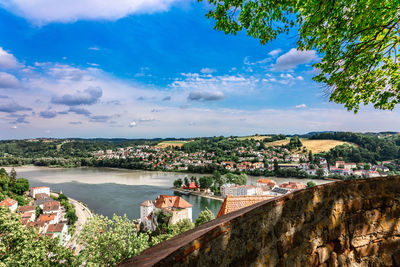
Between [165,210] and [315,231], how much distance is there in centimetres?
2657

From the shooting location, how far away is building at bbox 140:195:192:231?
25337mm

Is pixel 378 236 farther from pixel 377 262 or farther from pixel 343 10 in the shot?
pixel 343 10

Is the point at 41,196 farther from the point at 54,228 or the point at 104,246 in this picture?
the point at 104,246

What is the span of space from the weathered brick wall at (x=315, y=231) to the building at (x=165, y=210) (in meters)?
25.2

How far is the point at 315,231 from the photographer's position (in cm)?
145

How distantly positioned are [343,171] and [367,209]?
60959 millimetres

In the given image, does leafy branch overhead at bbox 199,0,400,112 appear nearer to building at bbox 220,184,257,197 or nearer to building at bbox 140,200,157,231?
building at bbox 140,200,157,231

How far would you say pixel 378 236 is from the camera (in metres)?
1.55

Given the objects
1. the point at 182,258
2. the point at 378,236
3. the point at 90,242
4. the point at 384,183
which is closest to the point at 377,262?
the point at 378,236

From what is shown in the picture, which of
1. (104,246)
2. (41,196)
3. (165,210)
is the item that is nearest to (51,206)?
(41,196)

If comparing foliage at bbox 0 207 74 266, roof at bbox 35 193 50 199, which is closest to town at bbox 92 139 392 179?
roof at bbox 35 193 50 199

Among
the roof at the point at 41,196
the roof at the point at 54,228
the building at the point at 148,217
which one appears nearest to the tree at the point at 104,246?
the building at the point at 148,217

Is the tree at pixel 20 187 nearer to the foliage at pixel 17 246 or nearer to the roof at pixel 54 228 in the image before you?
the roof at pixel 54 228

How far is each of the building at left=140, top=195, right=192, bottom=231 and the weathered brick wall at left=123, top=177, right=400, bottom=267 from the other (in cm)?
2520
